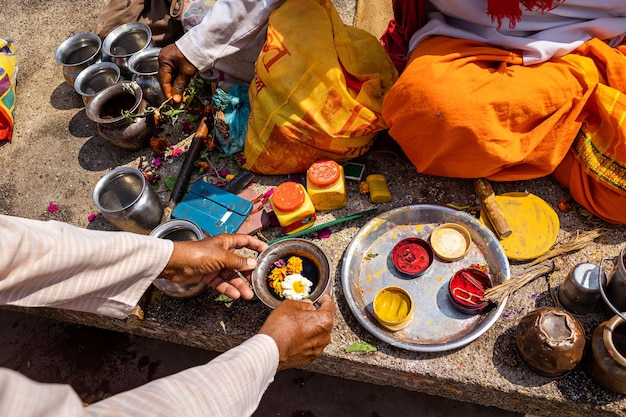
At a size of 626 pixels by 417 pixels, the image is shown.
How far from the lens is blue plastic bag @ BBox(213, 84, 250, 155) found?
3.07 meters

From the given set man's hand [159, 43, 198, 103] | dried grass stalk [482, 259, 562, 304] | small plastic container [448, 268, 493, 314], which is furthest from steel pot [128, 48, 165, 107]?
dried grass stalk [482, 259, 562, 304]

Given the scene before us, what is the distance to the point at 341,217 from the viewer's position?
2.81 meters

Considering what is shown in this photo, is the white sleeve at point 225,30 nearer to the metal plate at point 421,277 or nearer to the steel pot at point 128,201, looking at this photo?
the steel pot at point 128,201

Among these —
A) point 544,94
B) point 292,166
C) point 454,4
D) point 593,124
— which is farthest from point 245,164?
point 593,124

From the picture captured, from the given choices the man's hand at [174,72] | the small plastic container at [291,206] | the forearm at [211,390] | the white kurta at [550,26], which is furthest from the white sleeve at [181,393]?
the man's hand at [174,72]

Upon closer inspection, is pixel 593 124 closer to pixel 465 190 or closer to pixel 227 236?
pixel 465 190

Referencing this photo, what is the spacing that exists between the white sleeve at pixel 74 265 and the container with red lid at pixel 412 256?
122 centimetres

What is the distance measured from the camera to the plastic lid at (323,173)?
2699 millimetres

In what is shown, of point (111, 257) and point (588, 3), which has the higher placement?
point (588, 3)

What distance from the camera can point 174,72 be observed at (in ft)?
10.6

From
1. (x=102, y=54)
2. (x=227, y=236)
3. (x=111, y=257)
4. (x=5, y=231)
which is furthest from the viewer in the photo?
(x=102, y=54)

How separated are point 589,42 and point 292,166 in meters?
1.77

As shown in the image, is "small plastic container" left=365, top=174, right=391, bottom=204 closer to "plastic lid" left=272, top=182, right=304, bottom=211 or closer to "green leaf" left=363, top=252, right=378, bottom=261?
"green leaf" left=363, top=252, right=378, bottom=261

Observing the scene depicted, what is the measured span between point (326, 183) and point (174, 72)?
1415mm
